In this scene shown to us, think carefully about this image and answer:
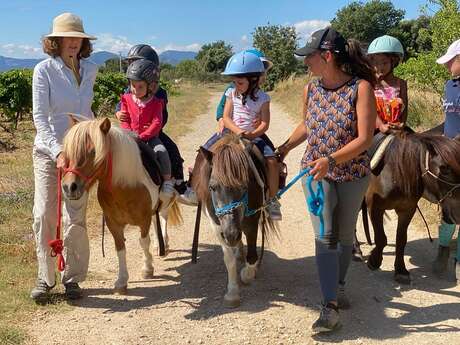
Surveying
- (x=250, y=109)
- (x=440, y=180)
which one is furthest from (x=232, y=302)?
(x=440, y=180)

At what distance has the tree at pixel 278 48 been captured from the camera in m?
37.5

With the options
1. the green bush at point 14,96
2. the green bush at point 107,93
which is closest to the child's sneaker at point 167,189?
the green bush at point 14,96

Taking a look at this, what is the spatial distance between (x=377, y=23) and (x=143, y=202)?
200ft

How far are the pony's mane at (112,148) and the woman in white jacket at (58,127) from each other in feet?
0.91

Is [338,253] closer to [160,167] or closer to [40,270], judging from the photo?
[160,167]

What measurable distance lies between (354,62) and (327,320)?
188 cm

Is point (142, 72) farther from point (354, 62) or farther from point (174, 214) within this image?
point (354, 62)

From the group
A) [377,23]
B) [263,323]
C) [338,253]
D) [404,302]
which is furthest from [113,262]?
[377,23]

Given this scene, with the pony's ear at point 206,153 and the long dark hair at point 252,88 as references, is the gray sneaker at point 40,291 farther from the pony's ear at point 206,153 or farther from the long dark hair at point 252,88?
the long dark hair at point 252,88

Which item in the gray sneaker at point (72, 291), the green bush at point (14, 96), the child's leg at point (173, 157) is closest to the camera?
the gray sneaker at point (72, 291)

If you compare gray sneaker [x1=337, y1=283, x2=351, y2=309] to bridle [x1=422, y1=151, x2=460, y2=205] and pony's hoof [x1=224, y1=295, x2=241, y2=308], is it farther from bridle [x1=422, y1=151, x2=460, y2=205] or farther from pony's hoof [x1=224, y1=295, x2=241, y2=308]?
bridle [x1=422, y1=151, x2=460, y2=205]

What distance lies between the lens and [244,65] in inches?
173

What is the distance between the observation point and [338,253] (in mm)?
3777

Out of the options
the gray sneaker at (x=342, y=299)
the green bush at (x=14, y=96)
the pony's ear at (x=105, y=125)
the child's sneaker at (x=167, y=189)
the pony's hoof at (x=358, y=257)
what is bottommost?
the gray sneaker at (x=342, y=299)
